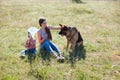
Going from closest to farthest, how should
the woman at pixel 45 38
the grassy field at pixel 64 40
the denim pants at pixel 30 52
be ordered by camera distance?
the grassy field at pixel 64 40, the denim pants at pixel 30 52, the woman at pixel 45 38

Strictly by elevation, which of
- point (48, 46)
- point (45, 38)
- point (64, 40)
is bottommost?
point (64, 40)

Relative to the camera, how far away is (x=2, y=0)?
20.1 metres

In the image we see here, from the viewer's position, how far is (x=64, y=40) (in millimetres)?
10469

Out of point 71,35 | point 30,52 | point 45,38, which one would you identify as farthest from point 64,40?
point 30,52

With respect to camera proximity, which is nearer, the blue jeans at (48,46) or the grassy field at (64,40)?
the grassy field at (64,40)

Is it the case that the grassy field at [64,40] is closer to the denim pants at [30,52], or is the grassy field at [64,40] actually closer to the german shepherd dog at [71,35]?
the denim pants at [30,52]

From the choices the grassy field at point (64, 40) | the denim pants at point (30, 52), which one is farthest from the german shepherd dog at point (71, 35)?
the denim pants at point (30, 52)

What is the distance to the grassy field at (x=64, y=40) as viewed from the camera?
7031 millimetres

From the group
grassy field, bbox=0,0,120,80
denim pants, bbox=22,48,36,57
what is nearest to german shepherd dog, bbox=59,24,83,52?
grassy field, bbox=0,0,120,80

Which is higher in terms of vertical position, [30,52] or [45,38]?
[45,38]

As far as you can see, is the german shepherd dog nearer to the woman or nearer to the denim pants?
the woman

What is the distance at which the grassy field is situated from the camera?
703 centimetres

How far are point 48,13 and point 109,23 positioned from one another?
3.80 metres

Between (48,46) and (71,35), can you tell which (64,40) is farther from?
(48,46)
